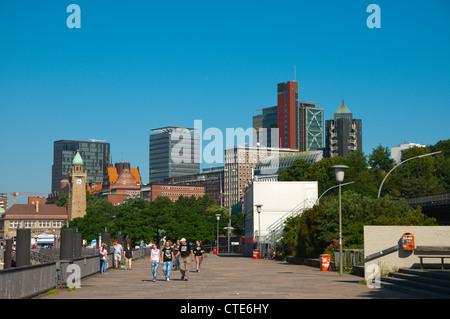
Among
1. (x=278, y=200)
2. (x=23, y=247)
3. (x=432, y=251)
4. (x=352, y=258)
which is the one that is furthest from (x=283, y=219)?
(x=432, y=251)

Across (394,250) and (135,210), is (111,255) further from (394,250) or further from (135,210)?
(135,210)

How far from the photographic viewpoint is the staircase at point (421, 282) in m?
18.3

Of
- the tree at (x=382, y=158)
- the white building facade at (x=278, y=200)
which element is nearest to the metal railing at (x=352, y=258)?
the white building facade at (x=278, y=200)

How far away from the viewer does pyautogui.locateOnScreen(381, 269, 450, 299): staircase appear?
18341 mm

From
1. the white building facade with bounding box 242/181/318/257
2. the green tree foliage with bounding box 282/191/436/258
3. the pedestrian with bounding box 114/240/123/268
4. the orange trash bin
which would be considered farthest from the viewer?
the white building facade with bounding box 242/181/318/257

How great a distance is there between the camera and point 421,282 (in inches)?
805

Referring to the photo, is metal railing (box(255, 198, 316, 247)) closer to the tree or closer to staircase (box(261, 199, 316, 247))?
staircase (box(261, 199, 316, 247))

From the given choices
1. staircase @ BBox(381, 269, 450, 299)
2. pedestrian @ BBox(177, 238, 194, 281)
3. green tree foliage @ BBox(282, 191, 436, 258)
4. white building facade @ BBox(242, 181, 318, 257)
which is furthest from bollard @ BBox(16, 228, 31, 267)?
white building facade @ BBox(242, 181, 318, 257)

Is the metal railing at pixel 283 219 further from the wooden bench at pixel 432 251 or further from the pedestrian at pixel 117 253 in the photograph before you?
the wooden bench at pixel 432 251
